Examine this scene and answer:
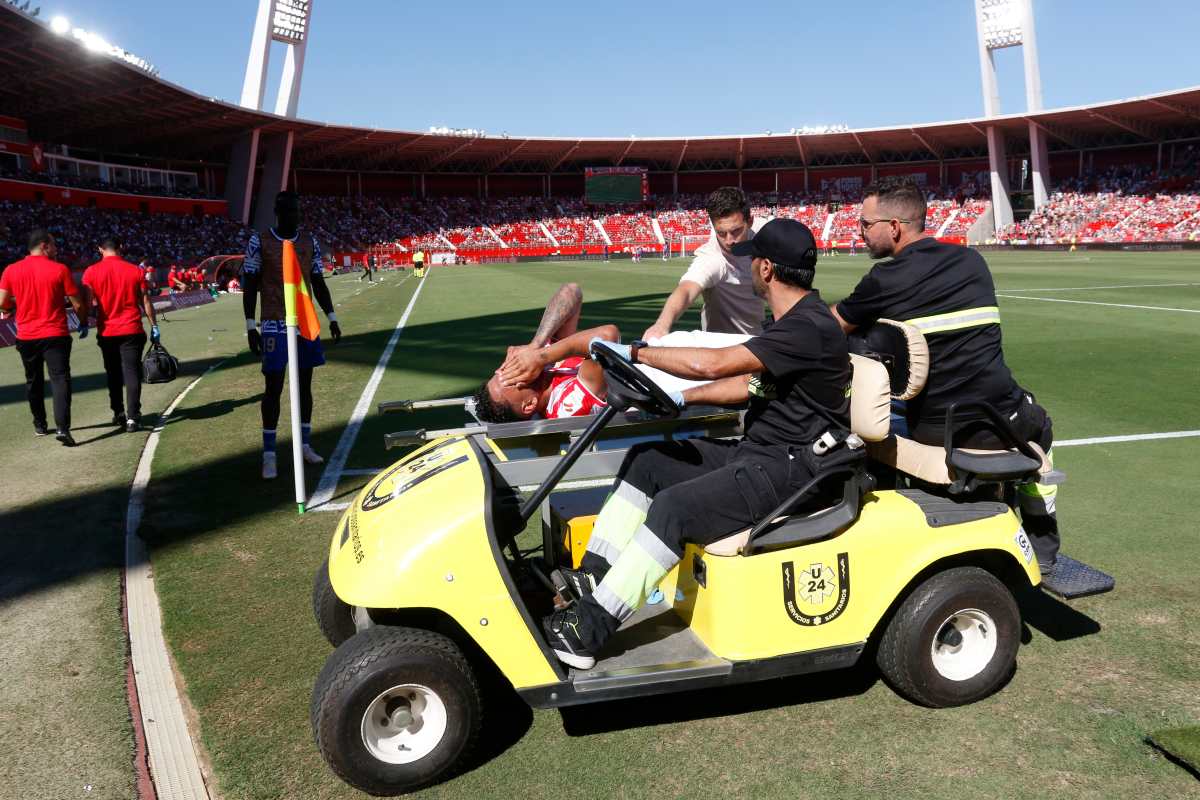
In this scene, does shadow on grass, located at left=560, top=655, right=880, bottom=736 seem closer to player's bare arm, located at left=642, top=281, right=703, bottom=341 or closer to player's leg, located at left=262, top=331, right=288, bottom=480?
player's bare arm, located at left=642, top=281, right=703, bottom=341

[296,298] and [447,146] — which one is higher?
[447,146]

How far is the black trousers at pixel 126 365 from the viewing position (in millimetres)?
8891

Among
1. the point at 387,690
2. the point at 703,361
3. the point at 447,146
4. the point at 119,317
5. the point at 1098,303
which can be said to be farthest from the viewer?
the point at 447,146

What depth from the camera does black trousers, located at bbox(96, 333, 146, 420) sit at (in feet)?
29.2

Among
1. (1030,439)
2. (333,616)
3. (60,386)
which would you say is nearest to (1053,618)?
(1030,439)

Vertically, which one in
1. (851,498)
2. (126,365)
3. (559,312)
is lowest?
(851,498)

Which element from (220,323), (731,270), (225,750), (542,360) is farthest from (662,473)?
(220,323)

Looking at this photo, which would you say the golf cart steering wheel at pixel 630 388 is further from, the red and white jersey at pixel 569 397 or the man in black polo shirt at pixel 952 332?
the man in black polo shirt at pixel 952 332

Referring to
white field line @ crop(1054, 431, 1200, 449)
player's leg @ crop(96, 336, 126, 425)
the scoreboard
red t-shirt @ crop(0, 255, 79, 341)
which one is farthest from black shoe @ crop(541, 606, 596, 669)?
the scoreboard

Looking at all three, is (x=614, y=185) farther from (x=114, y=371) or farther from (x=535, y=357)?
(x=535, y=357)

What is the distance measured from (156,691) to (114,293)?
6365mm

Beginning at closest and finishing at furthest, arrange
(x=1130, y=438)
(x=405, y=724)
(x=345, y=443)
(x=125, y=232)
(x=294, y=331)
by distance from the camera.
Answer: (x=405, y=724) → (x=294, y=331) → (x=1130, y=438) → (x=345, y=443) → (x=125, y=232)

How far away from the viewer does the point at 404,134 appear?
63.2m

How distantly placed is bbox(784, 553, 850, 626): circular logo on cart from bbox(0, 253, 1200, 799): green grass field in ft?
1.53
